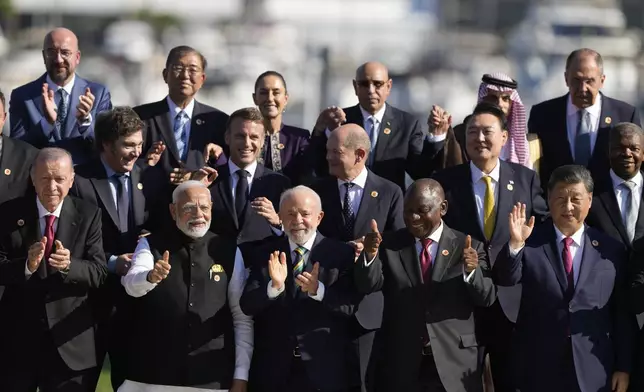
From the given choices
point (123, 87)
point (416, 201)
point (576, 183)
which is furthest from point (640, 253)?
A: point (123, 87)

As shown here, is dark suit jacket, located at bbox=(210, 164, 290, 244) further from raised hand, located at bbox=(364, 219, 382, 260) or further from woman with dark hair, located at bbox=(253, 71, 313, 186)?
raised hand, located at bbox=(364, 219, 382, 260)

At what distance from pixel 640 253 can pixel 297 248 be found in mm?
2189

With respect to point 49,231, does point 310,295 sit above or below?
below

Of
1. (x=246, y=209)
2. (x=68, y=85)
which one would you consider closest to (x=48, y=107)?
(x=68, y=85)

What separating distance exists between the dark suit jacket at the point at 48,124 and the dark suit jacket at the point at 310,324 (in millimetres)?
1921

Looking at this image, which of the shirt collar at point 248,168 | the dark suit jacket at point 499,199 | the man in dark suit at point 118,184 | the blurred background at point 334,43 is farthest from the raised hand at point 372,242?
the blurred background at point 334,43

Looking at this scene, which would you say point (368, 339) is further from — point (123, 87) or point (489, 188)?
point (123, 87)

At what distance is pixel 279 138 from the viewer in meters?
10.7

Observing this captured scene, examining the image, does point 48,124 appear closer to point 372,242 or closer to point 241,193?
point 241,193

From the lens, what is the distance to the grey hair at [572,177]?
895cm

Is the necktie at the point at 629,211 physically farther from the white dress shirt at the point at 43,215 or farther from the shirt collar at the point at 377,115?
the white dress shirt at the point at 43,215

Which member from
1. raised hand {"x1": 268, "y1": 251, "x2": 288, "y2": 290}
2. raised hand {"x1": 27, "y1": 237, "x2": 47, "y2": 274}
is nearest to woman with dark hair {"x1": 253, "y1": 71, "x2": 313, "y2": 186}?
raised hand {"x1": 268, "y1": 251, "x2": 288, "y2": 290}

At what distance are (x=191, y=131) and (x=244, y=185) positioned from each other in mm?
938

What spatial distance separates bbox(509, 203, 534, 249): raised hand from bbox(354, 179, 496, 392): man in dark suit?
0.90 ft
